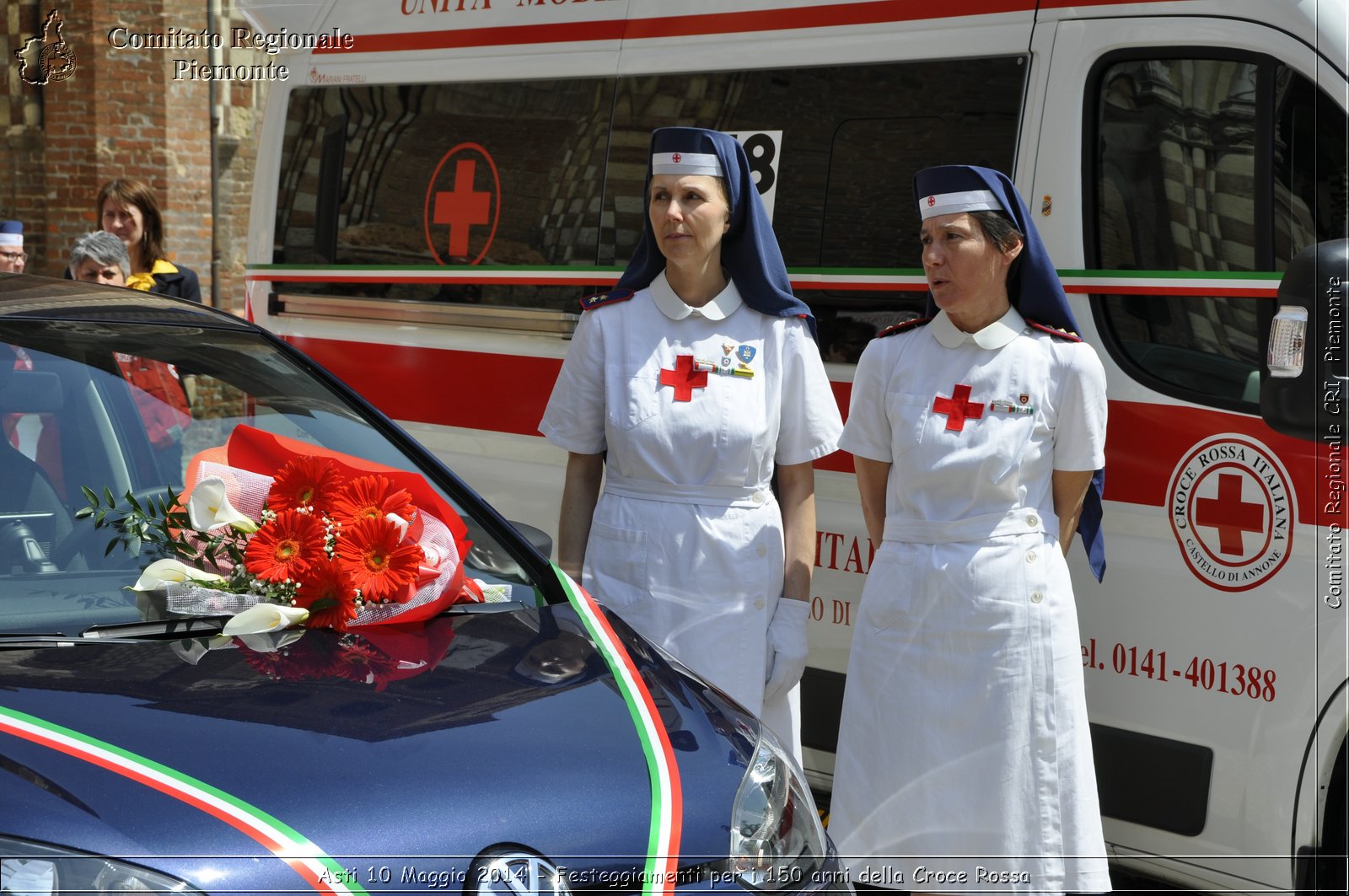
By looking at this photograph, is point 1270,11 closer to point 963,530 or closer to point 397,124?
point 963,530

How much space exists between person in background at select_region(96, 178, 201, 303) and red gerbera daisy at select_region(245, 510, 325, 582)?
4.78 meters

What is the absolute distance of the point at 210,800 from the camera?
82.0 inches

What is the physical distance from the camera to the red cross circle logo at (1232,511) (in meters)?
3.55

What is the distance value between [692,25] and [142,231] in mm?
3919

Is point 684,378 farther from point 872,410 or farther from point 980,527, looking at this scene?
point 980,527

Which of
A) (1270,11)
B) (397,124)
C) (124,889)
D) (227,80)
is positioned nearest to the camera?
(124,889)

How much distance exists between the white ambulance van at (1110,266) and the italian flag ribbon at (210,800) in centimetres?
179

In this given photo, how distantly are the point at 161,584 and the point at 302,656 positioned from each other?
1.15ft

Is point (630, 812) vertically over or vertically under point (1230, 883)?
over

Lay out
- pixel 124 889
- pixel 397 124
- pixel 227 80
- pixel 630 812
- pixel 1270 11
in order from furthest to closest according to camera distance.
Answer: pixel 227 80 → pixel 397 124 → pixel 1270 11 → pixel 630 812 → pixel 124 889

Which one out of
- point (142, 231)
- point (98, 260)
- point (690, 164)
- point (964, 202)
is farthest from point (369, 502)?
point (142, 231)

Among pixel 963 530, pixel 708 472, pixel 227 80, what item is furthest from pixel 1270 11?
pixel 227 80

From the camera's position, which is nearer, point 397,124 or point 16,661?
point 16,661

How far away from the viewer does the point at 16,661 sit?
2.45 m
